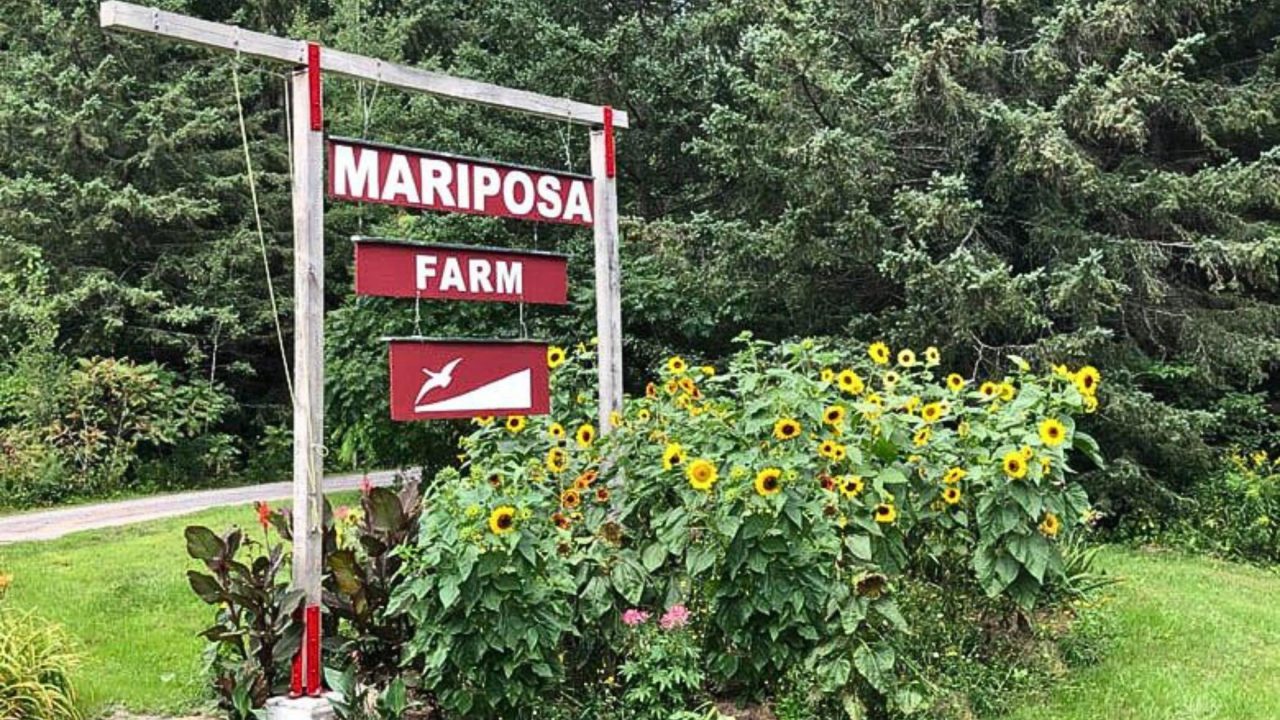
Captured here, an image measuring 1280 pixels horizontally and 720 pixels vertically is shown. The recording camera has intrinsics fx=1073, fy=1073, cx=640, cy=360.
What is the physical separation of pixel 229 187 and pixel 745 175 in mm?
9331

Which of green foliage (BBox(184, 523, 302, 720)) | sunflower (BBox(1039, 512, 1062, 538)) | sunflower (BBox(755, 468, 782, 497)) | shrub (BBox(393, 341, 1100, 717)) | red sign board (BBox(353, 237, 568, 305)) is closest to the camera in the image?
shrub (BBox(393, 341, 1100, 717))

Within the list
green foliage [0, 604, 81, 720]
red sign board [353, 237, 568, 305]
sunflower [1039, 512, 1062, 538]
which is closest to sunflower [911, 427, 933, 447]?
sunflower [1039, 512, 1062, 538]

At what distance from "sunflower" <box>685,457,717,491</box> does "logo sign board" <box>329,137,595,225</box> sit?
1254mm

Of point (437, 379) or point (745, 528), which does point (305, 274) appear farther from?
point (745, 528)

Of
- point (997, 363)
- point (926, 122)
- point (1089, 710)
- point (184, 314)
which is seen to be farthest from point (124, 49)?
point (1089, 710)

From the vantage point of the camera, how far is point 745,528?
137 inches

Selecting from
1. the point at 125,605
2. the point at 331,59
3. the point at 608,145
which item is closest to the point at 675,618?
the point at 608,145

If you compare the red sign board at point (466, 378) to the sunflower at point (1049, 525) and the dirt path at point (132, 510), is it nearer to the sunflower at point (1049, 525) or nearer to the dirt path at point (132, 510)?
the sunflower at point (1049, 525)

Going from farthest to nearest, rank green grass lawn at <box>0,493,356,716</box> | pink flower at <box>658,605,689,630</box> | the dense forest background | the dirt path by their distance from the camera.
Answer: the dirt path, the dense forest background, green grass lawn at <box>0,493,356,716</box>, pink flower at <box>658,605,689,630</box>

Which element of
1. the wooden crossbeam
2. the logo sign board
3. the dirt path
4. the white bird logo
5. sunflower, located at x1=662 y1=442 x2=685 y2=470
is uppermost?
the wooden crossbeam

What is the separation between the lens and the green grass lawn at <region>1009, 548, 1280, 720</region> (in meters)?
3.83

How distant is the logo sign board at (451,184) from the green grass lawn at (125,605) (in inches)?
80.8

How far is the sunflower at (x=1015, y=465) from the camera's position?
375 centimetres

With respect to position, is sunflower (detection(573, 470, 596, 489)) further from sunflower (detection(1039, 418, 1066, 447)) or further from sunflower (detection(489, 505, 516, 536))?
sunflower (detection(1039, 418, 1066, 447))
